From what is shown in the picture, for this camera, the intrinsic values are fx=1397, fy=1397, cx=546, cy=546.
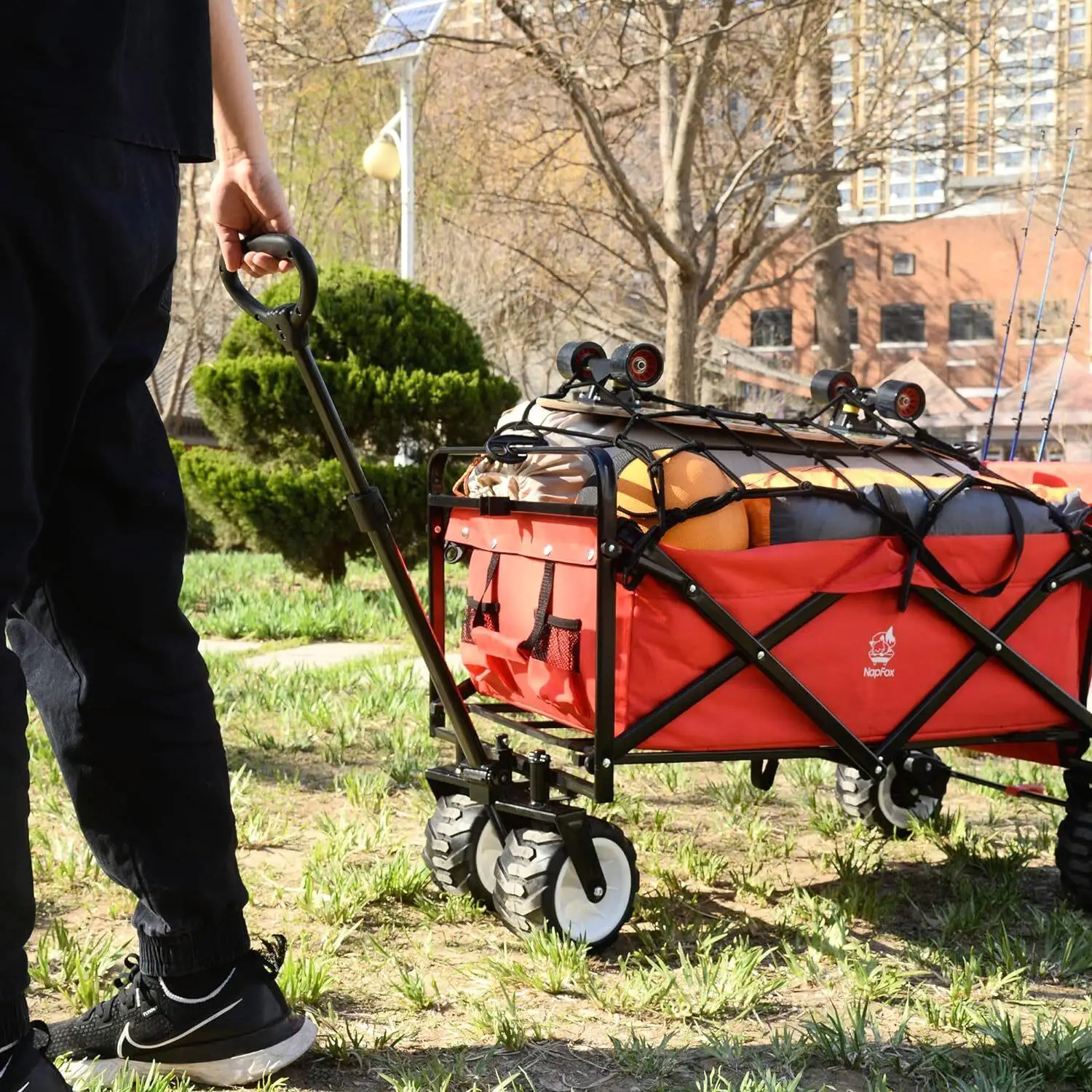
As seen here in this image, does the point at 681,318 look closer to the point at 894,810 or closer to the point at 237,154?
the point at 894,810

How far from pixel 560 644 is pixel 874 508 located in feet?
2.28

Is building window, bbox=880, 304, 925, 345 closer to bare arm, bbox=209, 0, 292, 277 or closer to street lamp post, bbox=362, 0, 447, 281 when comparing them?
street lamp post, bbox=362, 0, 447, 281

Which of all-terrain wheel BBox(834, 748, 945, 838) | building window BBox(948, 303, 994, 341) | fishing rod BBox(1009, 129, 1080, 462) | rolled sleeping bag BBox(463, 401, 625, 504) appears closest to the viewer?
rolled sleeping bag BBox(463, 401, 625, 504)

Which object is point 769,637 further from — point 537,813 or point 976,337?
point 976,337

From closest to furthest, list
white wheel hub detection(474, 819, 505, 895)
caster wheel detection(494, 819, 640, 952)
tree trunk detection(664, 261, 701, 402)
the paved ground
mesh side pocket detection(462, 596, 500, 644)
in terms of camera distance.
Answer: caster wheel detection(494, 819, 640, 952) → white wheel hub detection(474, 819, 505, 895) → mesh side pocket detection(462, 596, 500, 644) → the paved ground → tree trunk detection(664, 261, 701, 402)

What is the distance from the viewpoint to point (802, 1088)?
6.79 ft

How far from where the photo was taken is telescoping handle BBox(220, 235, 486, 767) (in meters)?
2.10

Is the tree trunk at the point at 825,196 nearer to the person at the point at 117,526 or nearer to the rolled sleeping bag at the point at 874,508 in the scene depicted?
the rolled sleeping bag at the point at 874,508

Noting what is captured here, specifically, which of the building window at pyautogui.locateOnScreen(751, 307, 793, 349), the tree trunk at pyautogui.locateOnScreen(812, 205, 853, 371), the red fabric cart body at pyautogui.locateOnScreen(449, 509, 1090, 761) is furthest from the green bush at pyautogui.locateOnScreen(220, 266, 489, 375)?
the building window at pyautogui.locateOnScreen(751, 307, 793, 349)

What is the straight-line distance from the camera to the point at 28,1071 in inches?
62.1

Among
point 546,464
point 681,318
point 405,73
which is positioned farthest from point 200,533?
point 546,464

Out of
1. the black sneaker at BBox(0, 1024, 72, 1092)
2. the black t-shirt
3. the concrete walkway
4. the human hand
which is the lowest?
the concrete walkway

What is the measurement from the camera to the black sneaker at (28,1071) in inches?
61.4

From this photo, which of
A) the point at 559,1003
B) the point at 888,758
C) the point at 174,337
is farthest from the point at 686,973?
the point at 174,337
